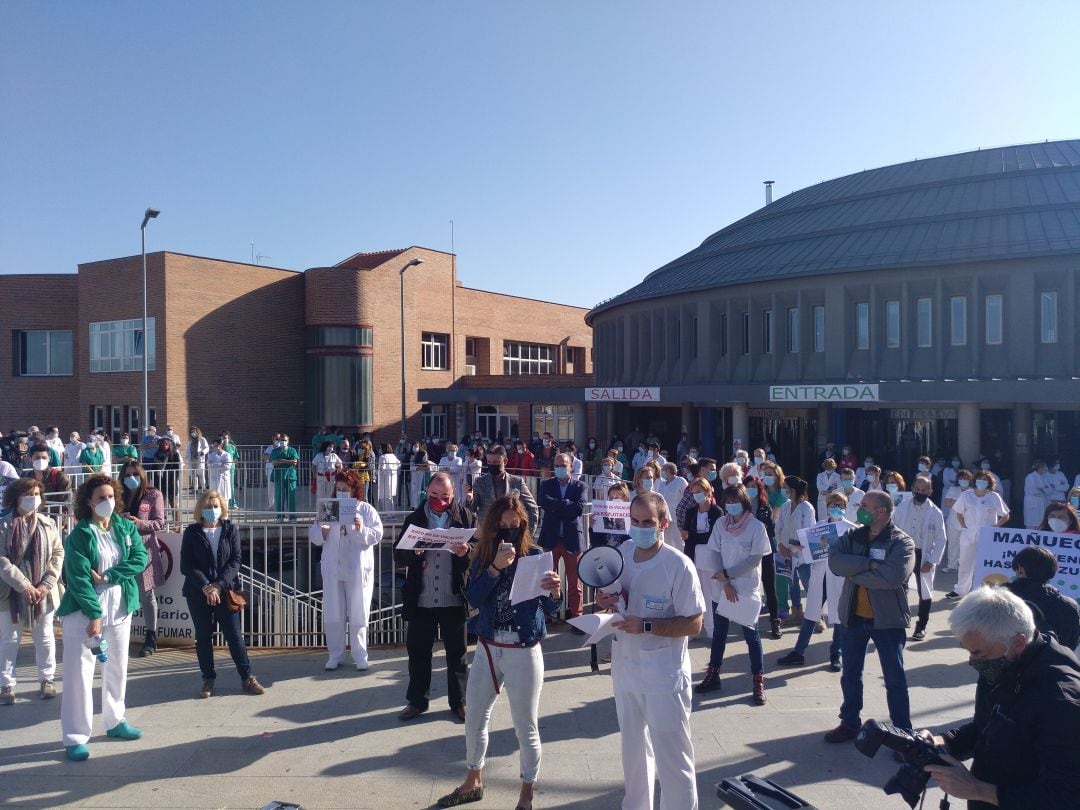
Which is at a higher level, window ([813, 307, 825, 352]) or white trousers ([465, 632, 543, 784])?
window ([813, 307, 825, 352])

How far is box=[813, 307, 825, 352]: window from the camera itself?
88.5ft

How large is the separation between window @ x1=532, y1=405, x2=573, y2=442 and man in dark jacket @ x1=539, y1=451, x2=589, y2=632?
1233 inches

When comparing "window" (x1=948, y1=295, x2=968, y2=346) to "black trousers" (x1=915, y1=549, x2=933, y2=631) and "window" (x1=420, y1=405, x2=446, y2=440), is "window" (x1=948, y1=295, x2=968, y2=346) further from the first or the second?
"window" (x1=420, y1=405, x2=446, y2=440)

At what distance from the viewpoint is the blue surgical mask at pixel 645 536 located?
16.1 ft

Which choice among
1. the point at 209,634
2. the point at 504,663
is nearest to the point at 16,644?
the point at 209,634

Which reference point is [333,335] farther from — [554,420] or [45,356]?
[45,356]

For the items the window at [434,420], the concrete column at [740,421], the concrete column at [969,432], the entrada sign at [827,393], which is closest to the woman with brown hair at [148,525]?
the entrada sign at [827,393]

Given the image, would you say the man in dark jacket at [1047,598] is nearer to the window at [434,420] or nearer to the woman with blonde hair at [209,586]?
the woman with blonde hair at [209,586]

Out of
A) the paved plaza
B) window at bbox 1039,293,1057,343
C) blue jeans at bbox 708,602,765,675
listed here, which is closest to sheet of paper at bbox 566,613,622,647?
the paved plaza

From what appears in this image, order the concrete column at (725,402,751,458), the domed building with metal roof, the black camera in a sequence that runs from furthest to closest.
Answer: the concrete column at (725,402,751,458) → the domed building with metal roof → the black camera

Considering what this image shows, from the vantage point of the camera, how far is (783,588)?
1021 cm

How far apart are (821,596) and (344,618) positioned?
4836 mm

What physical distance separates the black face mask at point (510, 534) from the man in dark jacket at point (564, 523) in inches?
150

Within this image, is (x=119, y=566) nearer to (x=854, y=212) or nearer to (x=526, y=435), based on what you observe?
(x=854, y=212)
